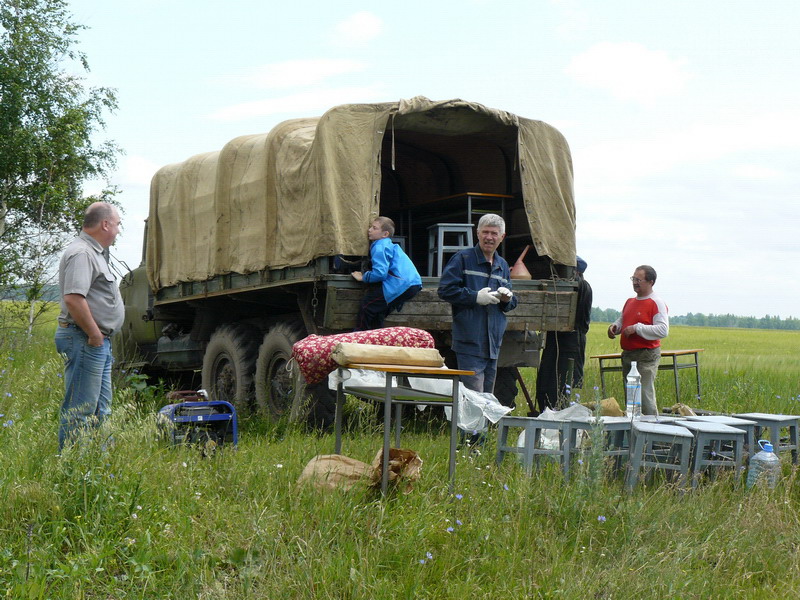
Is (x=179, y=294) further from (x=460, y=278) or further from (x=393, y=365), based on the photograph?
(x=393, y=365)

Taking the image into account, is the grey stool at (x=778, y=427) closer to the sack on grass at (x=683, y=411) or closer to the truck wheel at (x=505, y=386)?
the sack on grass at (x=683, y=411)

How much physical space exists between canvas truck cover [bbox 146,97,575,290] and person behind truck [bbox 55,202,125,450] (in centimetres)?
250

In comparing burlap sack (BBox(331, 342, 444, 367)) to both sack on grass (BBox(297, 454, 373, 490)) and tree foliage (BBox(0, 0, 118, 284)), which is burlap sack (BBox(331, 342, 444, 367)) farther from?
tree foliage (BBox(0, 0, 118, 284))

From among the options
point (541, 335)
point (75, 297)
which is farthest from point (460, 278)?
point (75, 297)

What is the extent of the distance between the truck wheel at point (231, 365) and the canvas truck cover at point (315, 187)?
0.75m

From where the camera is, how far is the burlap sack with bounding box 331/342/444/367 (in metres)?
5.32

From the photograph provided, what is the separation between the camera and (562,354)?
34.4 feet

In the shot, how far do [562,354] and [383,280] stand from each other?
10.9 feet

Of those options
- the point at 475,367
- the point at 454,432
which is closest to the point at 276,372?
the point at 475,367

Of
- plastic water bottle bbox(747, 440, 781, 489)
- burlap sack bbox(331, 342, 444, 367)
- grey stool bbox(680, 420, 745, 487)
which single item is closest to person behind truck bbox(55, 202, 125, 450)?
burlap sack bbox(331, 342, 444, 367)

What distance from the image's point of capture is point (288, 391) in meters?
8.76

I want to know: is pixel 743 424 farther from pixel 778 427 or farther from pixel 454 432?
pixel 454 432

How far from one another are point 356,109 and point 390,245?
134cm

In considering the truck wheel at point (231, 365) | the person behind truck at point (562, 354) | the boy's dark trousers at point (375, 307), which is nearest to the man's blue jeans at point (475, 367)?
the boy's dark trousers at point (375, 307)
